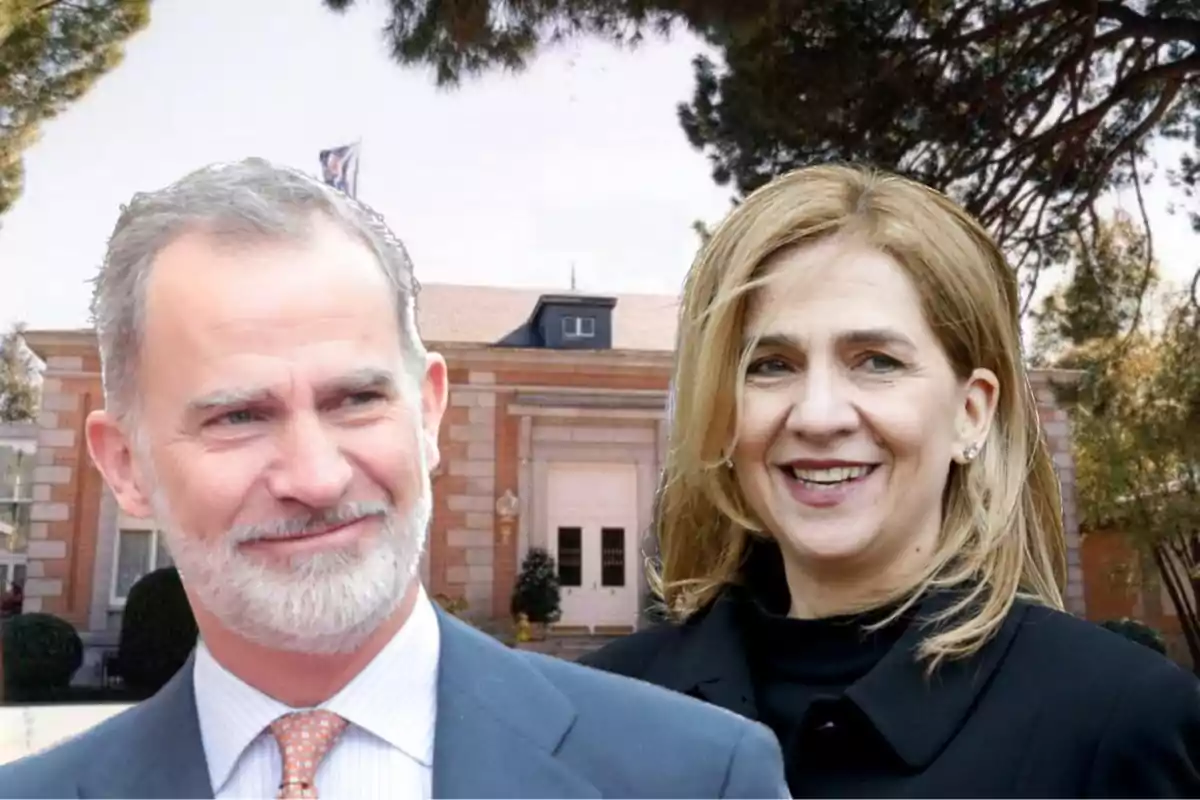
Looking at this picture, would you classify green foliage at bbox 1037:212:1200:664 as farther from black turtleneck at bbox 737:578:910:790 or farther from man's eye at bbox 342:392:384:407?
man's eye at bbox 342:392:384:407

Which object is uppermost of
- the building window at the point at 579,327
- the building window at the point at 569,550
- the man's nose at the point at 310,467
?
the building window at the point at 579,327

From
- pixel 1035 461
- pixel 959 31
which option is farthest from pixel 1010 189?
pixel 1035 461

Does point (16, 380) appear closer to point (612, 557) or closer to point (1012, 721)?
point (612, 557)

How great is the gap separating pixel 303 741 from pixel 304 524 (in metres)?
0.12

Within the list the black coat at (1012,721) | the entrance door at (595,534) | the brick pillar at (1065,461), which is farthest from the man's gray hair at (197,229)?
the brick pillar at (1065,461)

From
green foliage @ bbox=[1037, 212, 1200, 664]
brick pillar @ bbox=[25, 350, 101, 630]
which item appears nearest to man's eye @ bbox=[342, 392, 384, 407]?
brick pillar @ bbox=[25, 350, 101, 630]

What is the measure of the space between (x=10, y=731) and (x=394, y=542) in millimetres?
872

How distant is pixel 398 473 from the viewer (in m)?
0.54

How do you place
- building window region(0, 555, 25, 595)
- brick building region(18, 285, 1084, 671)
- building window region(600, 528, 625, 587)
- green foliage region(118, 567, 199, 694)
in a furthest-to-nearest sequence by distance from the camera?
building window region(600, 528, 625, 587) < building window region(0, 555, 25, 595) < brick building region(18, 285, 1084, 671) < green foliage region(118, 567, 199, 694)

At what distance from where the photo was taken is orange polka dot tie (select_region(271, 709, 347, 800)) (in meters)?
0.55

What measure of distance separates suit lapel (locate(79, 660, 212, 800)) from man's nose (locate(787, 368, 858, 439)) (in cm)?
42

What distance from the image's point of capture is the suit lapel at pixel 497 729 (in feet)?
1.81

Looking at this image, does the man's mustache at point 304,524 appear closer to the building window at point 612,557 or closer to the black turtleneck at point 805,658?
the black turtleneck at point 805,658

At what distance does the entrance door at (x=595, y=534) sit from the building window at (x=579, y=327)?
29 centimetres
